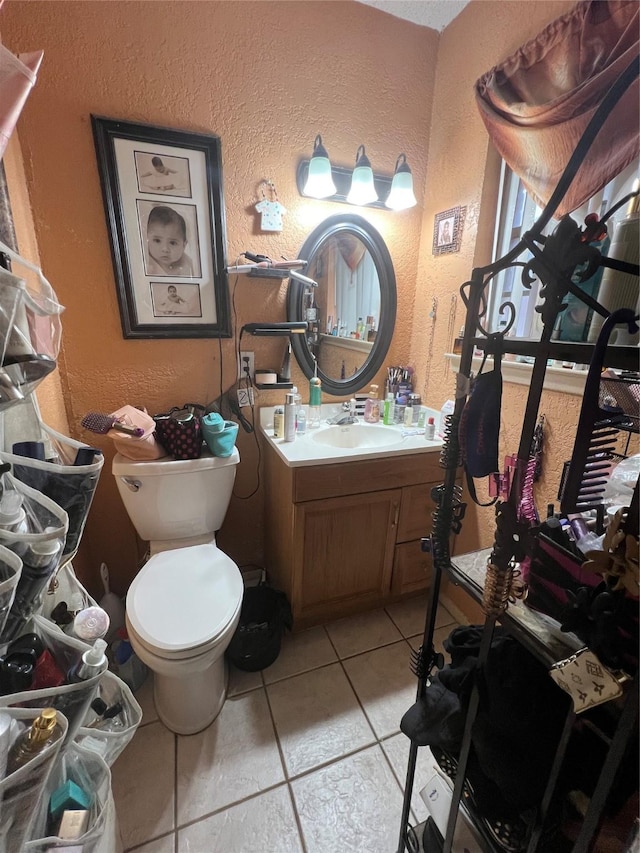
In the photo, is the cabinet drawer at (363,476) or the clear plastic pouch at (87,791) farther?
the cabinet drawer at (363,476)

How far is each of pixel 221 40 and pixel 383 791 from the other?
260 centimetres

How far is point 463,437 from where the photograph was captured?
1.84 feet

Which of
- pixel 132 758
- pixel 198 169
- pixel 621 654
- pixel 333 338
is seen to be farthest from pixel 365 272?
pixel 132 758

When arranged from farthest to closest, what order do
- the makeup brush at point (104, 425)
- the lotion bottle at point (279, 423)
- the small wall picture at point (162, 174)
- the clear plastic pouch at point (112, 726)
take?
the lotion bottle at point (279, 423) → the small wall picture at point (162, 174) → the makeup brush at point (104, 425) → the clear plastic pouch at point (112, 726)

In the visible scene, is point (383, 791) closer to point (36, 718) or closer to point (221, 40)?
point (36, 718)

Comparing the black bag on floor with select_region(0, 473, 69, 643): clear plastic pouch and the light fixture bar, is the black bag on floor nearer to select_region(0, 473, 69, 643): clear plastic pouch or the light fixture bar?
select_region(0, 473, 69, 643): clear plastic pouch

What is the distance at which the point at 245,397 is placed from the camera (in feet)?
5.50

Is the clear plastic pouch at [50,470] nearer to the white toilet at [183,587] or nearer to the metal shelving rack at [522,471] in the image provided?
the white toilet at [183,587]

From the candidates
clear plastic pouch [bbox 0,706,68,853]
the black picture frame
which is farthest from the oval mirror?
clear plastic pouch [bbox 0,706,68,853]

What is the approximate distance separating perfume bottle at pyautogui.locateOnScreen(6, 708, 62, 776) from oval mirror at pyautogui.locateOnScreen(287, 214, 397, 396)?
4.69 ft

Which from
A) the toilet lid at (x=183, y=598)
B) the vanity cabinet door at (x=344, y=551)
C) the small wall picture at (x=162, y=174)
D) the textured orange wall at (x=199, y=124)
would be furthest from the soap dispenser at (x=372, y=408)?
the small wall picture at (x=162, y=174)

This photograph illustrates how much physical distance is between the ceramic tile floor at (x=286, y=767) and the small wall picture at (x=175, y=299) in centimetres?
148

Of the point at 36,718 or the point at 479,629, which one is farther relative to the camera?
the point at 479,629

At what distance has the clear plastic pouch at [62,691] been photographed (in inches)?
23.9
